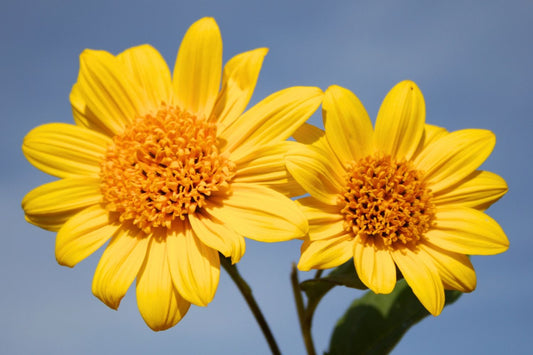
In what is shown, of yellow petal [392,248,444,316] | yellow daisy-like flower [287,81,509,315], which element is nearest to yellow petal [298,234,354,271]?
yellow daisy-like flower [287,81,509,315]

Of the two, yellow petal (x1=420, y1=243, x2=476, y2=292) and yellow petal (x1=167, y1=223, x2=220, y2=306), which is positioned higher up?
yellow petal (x1=167, y1=223, x2=220, y2=306)

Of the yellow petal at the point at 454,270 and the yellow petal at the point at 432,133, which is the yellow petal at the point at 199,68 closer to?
the yellow petal at the point at 432,133

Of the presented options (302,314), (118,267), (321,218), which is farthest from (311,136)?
(302,314)

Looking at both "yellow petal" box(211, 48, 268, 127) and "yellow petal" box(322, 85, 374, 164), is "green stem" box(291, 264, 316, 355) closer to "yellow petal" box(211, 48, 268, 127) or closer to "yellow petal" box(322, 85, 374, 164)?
"yellow petal" box(322, 85, 374, 164)

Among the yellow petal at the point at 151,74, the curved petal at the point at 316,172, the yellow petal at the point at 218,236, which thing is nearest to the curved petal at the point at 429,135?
the curved petal at the point at 316,172

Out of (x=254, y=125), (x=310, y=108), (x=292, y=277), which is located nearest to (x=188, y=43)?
(x=254, y=125)
